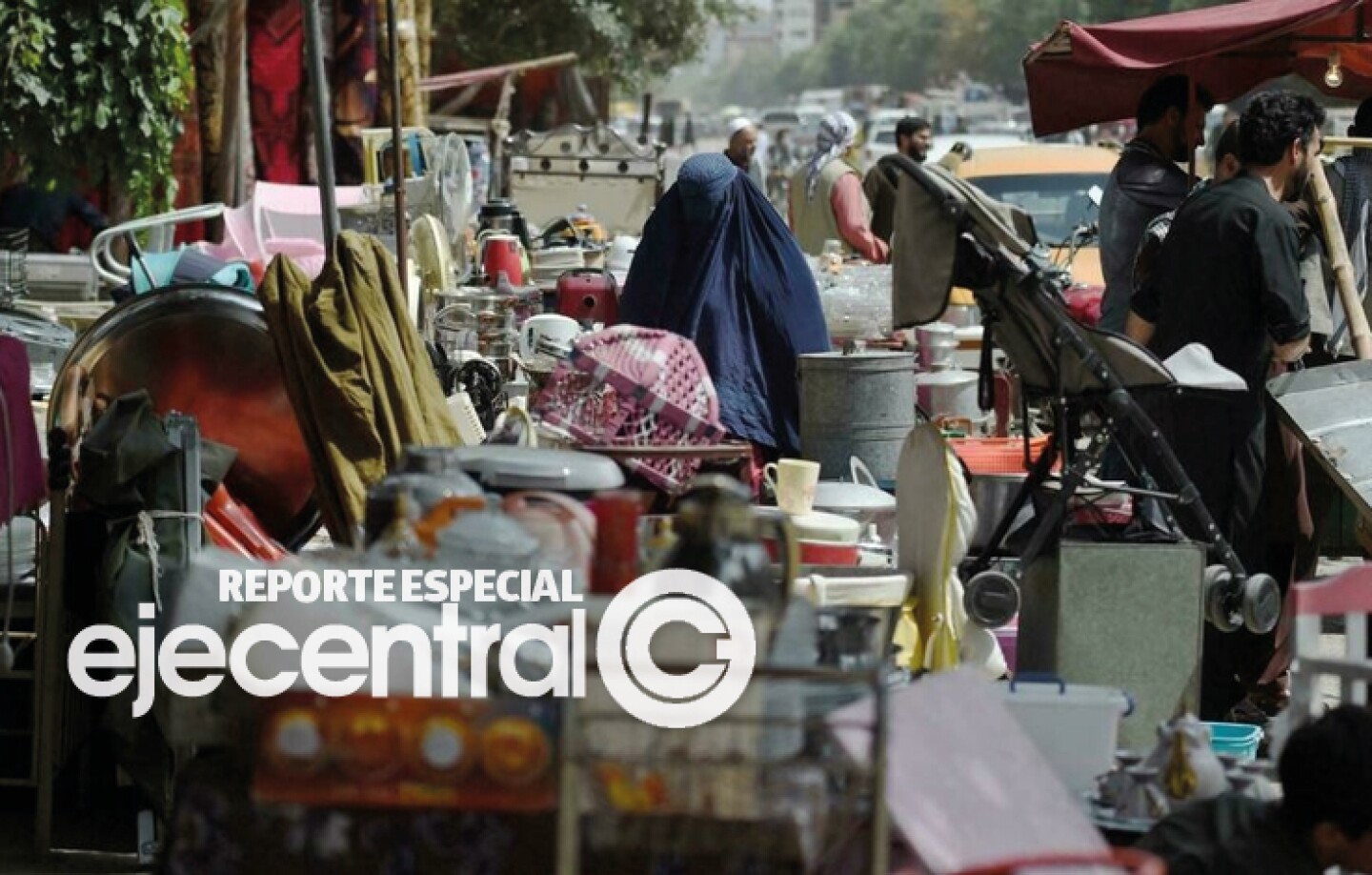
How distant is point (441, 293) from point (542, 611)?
256 inches

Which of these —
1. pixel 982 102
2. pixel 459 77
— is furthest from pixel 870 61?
pixel 459 77

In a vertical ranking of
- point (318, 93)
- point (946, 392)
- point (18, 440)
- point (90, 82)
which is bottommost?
point (946, 392)

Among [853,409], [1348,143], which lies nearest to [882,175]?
[1348,143]

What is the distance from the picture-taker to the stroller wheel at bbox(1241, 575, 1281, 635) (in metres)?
6.20

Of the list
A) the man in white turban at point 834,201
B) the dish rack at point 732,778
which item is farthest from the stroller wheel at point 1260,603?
the man in white turban at point 834,201

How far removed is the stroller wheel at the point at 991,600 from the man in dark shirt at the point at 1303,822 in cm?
175

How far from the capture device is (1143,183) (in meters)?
8.44

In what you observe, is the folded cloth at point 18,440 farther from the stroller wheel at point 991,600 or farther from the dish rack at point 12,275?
the dish rack at point 12,275

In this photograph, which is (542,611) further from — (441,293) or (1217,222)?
(441,293)

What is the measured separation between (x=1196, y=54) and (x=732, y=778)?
243 inches

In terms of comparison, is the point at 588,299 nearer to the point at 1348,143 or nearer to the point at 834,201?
the point at 1348,143

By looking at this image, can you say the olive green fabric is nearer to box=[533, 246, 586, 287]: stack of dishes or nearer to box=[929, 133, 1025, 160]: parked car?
box=[533, 246, 586, 287]: stack of dishes

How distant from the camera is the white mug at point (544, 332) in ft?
28.8

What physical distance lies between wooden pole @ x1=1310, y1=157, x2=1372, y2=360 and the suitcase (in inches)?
125
